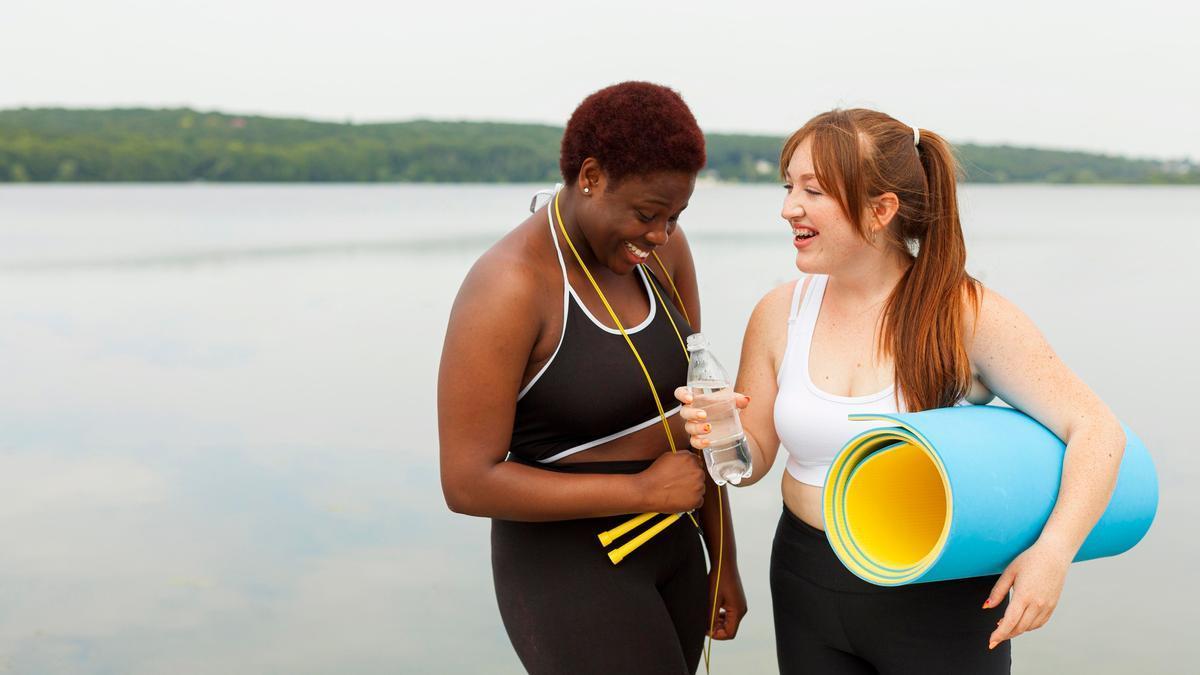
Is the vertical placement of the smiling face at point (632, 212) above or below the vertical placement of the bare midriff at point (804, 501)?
above

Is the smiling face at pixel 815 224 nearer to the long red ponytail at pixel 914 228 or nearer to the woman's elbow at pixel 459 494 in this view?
the long red ponytail at pixel 914 228

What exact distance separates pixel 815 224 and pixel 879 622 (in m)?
0.82

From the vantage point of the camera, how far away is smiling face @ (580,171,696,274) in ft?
7.37

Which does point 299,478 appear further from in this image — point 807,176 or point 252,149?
point 252,149

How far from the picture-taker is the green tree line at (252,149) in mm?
48188

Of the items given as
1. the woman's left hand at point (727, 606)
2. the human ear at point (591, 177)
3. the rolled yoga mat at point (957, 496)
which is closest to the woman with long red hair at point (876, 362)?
the rolled yoga mat at point (957, 496)

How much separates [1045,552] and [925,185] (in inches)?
31.4

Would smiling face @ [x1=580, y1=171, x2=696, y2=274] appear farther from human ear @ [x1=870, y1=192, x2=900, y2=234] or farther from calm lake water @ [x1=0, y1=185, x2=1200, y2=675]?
calm lake water @ [x1=0, y1=185, x2=1200, y2=675]

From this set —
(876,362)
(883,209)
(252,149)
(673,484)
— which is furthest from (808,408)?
(252,149)

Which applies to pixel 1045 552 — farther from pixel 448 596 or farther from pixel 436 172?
pixel 436 172

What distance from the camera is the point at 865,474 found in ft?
7.56

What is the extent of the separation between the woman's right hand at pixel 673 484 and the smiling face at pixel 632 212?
0.42 m

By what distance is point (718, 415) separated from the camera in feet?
8.03

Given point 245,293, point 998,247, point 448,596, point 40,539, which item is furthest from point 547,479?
point 998,247
